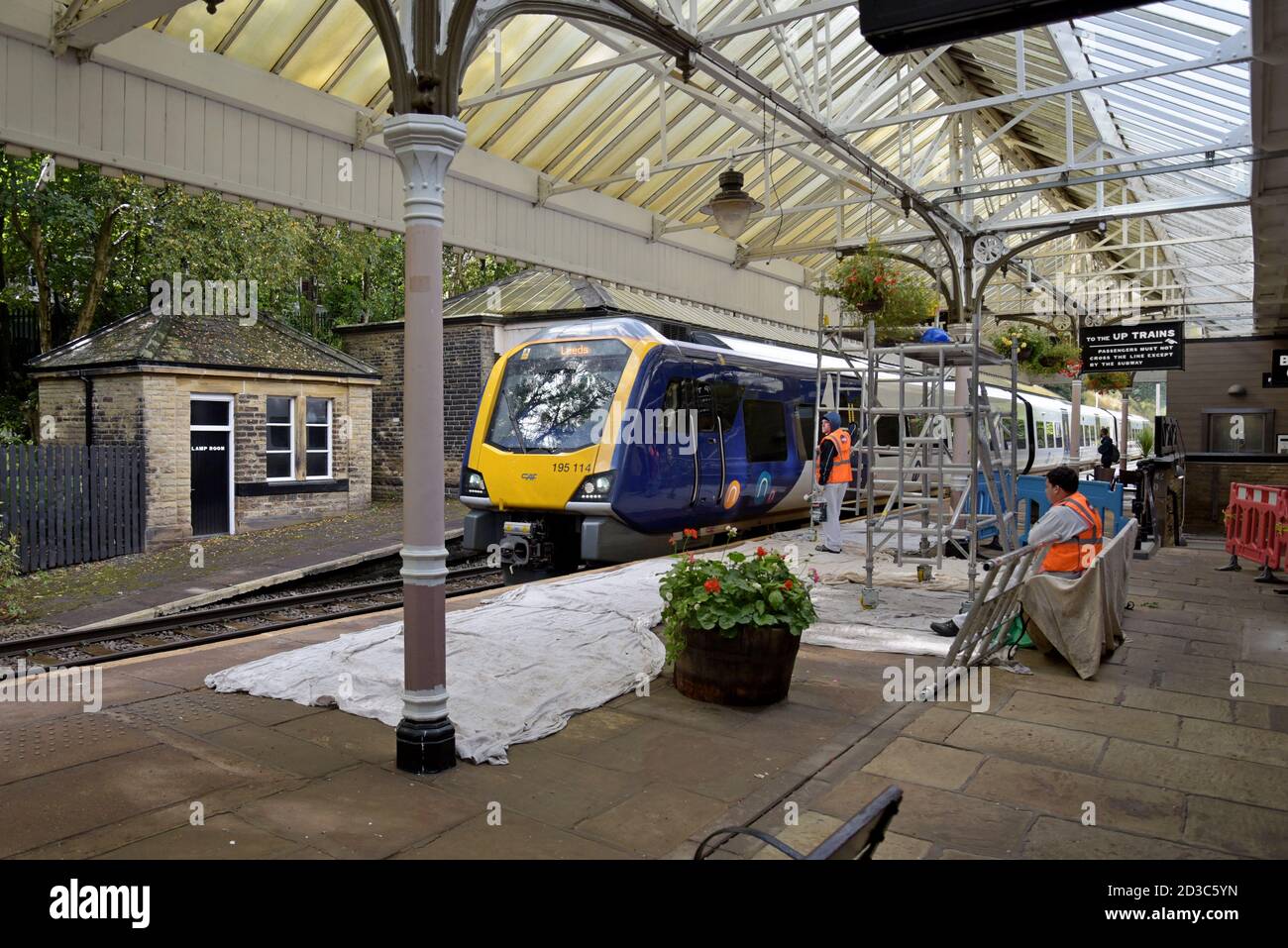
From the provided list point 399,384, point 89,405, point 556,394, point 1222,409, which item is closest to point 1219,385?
point 1222,409

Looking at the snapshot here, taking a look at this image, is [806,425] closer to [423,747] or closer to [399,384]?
[399,384]

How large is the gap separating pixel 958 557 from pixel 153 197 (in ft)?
59.7

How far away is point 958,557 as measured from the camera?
1154 cm

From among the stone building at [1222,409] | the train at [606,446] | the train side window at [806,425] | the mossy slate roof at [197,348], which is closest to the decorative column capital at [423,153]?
the train at [606,446]

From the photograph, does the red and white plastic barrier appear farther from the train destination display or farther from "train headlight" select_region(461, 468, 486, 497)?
"train headlight" select_region(461, 468, 486, 497)

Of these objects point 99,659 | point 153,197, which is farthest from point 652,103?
point 153,197

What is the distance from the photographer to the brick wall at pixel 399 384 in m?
19.4

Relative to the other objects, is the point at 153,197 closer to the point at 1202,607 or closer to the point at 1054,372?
the point at 1054,372

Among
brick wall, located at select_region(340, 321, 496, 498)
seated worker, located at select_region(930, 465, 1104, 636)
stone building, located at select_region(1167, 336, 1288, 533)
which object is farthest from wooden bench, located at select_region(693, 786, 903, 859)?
brick wall, located at select_region(340, 321, 496, 498)

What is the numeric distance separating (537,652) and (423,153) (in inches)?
131

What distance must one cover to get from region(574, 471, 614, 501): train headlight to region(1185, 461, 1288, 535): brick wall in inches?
423

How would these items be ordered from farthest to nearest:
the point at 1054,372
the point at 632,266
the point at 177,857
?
the point at 1054,372 → the point at 632,266 → the point at 177,857

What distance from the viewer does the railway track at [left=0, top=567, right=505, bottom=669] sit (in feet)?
25.6

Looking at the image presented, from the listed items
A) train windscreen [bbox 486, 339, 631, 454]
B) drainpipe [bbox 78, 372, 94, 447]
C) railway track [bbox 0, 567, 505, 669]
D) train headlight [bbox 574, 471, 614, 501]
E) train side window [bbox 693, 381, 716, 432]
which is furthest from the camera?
drainpipe [bbox 78, 372, 94, 447]
